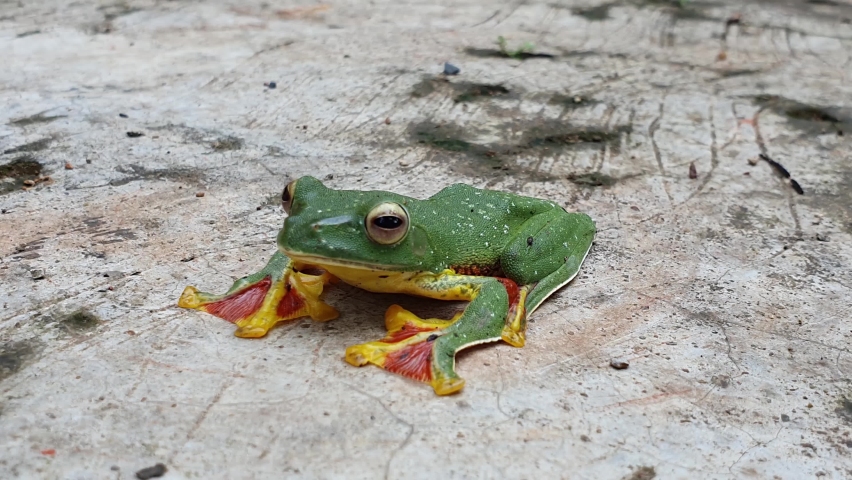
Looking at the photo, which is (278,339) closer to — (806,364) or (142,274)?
(142,274)

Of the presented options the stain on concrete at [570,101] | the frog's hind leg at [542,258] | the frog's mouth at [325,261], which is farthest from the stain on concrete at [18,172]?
the stain on concrete at [570,101]

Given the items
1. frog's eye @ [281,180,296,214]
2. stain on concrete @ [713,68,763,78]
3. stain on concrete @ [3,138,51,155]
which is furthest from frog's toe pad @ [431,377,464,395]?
stain on concrete @ [713,68,763,78]

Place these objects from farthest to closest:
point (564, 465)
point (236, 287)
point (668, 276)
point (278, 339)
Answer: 1. point (668, 276)
2. point (236, 287)
3. point (278, 339)
4. point (564, 465)

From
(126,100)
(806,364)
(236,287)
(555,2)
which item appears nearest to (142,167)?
(126,100)

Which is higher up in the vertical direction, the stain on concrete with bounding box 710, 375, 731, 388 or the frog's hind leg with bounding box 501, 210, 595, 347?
the frog's hind leg with bounding box 501, 210, 595, 347

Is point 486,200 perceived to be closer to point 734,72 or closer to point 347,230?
point 347,230

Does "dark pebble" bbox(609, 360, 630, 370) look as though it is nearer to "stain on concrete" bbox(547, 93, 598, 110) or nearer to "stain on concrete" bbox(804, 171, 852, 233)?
"stain on concrete" bbox(804, 171, 852, 233)

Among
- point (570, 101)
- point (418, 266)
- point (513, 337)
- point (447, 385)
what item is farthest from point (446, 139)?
point (447, 385)
